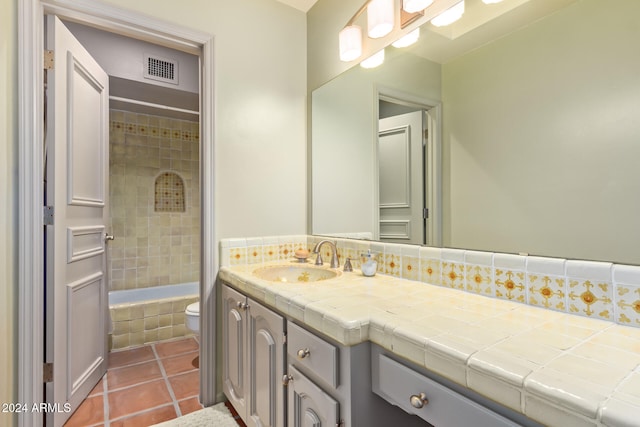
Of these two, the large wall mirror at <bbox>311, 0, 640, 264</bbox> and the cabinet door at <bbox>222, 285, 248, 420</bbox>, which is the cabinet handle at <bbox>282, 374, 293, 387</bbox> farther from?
the large wall mirror at <bbox>311, 0, 640, 264</bbox>

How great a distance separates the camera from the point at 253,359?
4.43 feet

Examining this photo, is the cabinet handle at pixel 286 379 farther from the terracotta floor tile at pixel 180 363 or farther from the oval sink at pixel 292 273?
the terracotta floor tile at pixel 180 363

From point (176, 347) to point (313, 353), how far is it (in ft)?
6.79

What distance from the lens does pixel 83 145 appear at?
179cm

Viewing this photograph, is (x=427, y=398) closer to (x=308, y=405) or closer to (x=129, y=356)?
(x=308, y=405)

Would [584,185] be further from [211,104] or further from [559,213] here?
[211,104]

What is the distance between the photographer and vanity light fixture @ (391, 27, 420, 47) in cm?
139

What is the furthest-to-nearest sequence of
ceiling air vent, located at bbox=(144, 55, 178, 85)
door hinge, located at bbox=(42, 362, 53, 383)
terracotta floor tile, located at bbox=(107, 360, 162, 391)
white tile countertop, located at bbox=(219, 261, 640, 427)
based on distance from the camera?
ceiling air vent, located at bbox=(144, 55, 178, 85), terracotta floor tile, located at bbox=(107, 360, 162, 391), door hinge, located at bbox=(42, 362, 53, 383), white tile countertop, located at bbox=(219, 261, 640, 427)

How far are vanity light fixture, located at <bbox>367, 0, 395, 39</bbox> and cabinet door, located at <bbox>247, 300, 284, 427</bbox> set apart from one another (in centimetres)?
135

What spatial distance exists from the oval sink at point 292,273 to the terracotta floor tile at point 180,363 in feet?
3.62

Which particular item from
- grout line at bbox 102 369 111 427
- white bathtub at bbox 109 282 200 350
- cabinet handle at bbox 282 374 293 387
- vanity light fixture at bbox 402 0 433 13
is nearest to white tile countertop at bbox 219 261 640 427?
cabinet handle at bbox 282 374 293 387

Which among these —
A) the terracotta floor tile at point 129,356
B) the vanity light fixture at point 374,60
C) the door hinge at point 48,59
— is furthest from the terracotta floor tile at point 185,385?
the vanity light fixture at point 374,60

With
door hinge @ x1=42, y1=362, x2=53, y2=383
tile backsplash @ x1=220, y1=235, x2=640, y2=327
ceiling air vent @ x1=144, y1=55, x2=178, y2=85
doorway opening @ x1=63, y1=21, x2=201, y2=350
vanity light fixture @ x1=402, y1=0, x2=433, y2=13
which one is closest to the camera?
tile backsplash @ x1=220, y1=235, x2=640, y2=327

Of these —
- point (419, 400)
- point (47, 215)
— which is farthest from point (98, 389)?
point (419, 400)
